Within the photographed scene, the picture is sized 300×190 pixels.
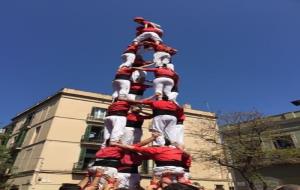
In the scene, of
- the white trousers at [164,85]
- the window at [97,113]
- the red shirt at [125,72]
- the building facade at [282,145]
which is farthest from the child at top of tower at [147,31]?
the window at [97,113]

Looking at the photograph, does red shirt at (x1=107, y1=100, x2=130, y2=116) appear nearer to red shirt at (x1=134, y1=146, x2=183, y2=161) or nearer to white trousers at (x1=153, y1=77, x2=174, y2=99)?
white trousers at (x1=153, y1=77, x2=174, y2=99)

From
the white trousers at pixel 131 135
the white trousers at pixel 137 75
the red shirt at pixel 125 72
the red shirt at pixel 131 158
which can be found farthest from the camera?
the white trousers at pixel 137 75

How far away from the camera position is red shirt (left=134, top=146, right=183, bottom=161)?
4.65 meters

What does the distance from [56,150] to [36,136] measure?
5.09 metres

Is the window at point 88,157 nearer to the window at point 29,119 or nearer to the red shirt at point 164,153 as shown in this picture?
the window at point 29,119

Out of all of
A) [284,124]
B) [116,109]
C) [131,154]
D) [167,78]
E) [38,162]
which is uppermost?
[284,124]

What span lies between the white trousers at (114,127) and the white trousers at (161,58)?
6.75ft

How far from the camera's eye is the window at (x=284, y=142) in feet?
69.8

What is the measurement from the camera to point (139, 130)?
635cm

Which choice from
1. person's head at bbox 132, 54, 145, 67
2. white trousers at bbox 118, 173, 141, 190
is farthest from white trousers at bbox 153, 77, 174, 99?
white trousers at bbox 118, 173, 141, 190

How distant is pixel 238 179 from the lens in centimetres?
2314

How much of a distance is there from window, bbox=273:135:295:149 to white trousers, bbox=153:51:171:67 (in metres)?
18.2

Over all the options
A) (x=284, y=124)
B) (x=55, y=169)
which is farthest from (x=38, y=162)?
(x=284, y=124)

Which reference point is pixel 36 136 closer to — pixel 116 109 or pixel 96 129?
pixel 96 129
